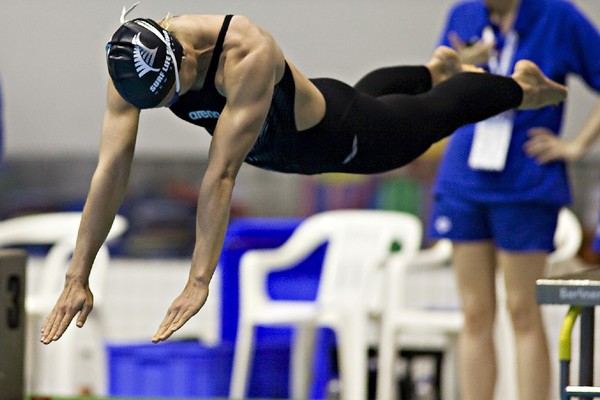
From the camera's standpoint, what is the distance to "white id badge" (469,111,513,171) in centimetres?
371

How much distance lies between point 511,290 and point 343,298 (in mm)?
1292

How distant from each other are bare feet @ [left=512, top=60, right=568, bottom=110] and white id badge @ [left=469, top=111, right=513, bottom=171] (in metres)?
0.30

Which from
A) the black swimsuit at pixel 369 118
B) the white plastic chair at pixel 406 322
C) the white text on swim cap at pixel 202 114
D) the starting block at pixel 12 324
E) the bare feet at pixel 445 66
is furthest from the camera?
the white plastic chair at pixel 406 322

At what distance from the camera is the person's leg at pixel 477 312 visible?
3.75m

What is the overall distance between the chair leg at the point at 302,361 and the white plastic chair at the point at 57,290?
768 millimetres

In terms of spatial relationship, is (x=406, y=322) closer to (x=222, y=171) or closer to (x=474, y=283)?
(x=474, y=283)

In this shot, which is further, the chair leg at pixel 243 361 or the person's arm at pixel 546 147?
the chair leg at pixel 243 361

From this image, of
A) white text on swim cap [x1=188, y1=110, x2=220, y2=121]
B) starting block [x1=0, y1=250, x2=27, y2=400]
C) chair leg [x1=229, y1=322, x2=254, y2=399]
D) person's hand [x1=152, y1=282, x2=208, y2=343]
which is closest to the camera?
person's hand [x1=152, y1=282, x2=208, y2=343]

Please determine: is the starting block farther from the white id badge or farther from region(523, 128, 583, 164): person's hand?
region(523, 128, 583, 164): person's hand

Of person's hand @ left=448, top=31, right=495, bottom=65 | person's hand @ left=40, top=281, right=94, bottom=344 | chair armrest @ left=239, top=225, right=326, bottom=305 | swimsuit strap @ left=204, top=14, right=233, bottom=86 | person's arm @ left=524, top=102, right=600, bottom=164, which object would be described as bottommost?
person's hand @ left=40, top=281, right=94, bottom=344

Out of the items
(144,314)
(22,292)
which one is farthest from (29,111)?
(22,292)

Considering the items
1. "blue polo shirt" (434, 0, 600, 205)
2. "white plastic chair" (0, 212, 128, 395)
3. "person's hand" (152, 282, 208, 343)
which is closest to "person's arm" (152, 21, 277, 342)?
"person's hand" (152, 282, 208, 343)

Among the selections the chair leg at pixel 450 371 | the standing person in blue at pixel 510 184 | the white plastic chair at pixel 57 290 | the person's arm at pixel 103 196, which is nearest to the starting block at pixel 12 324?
the white plastic chair at pixel 57 290

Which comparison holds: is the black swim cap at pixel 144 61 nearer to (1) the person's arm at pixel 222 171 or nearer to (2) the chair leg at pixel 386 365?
(1) the person's arm at pixel 222 171
